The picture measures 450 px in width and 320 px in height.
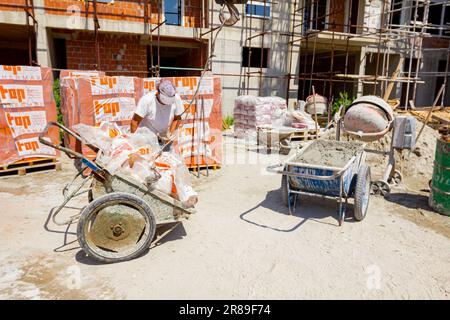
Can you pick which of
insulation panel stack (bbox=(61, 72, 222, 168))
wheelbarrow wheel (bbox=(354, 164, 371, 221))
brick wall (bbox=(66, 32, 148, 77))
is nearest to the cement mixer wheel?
wheelbarrow wheel (bbox=(354, 164, 371, 221))

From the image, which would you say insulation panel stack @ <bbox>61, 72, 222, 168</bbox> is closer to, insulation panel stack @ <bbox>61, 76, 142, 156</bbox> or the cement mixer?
insulation panel stack @ <bbox>61, 76, 142, 156</bbox>

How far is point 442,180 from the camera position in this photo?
17.2 feet

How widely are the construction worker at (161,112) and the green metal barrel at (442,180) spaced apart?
4.10 meters

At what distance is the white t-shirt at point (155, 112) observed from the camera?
5.31 m

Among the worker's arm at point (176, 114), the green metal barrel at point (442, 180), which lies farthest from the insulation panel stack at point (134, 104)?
the green metal barrel at point (442, 180)

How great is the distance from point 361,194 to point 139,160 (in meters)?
3.03

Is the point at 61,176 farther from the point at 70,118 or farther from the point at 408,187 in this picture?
the point at 408,187

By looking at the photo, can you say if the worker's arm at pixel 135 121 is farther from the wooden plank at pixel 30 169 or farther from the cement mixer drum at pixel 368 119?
the cement mixer drum at pixel 368 119

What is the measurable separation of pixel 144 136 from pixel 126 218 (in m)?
1.07

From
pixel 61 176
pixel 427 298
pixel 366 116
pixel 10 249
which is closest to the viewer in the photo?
pixel 427 298

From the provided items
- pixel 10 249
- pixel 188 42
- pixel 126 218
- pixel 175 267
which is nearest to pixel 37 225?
pixel 10 249

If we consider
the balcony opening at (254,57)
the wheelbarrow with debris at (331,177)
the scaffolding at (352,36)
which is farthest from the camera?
the balcony opening at (254,57)

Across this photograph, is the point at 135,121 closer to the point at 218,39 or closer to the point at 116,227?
the point at 116,227

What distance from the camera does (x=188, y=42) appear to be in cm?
1377
